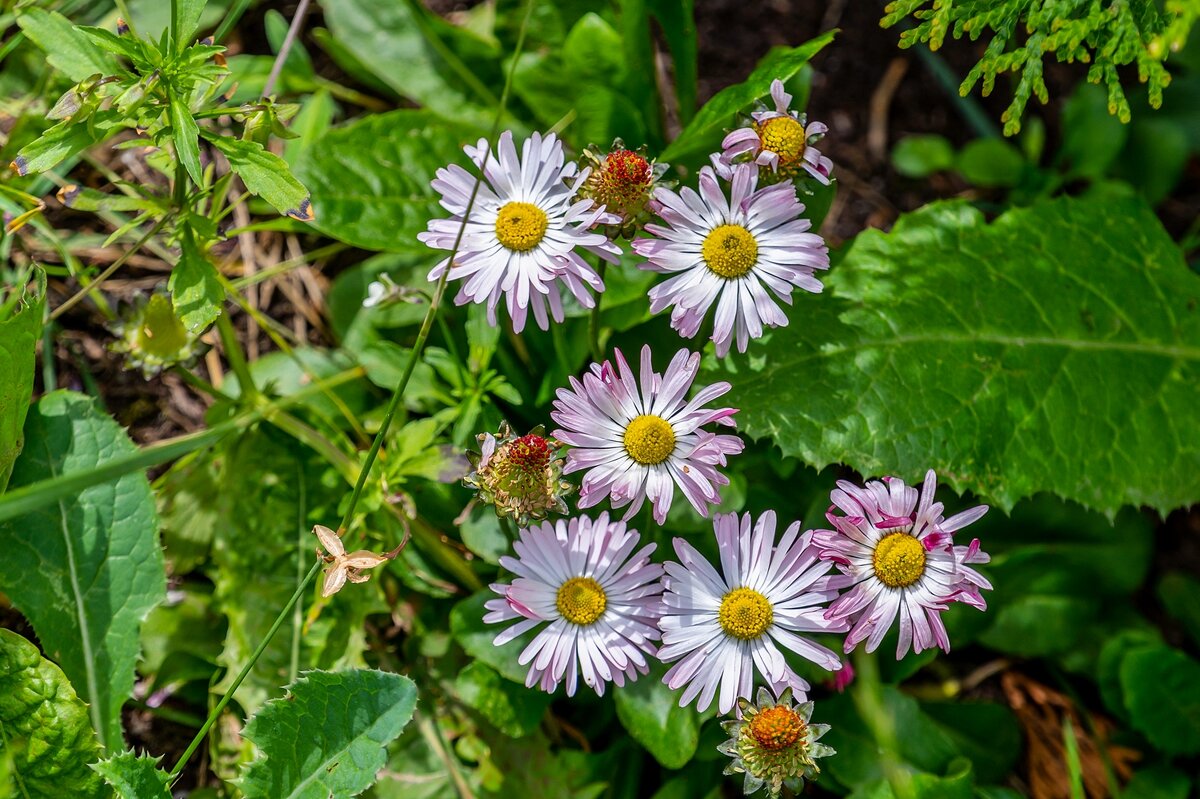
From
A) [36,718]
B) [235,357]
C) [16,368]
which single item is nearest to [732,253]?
[235,357]

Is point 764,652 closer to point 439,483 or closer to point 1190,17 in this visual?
point 439,483

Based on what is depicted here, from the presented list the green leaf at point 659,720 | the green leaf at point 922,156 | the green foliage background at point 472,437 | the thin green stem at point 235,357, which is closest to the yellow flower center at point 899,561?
the green foliage background at point 472,437

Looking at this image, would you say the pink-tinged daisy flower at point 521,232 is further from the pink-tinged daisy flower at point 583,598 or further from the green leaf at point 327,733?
the green leaf at point 327,733

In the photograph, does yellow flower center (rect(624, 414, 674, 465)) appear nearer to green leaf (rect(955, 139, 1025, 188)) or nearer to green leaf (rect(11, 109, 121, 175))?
green leaf (rect(11, 109, 121, 175))

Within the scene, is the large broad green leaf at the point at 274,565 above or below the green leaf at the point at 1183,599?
below

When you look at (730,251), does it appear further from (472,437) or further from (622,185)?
(472,437)

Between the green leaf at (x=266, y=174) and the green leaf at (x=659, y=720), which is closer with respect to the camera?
the green leaf at (x=266, y=174)
